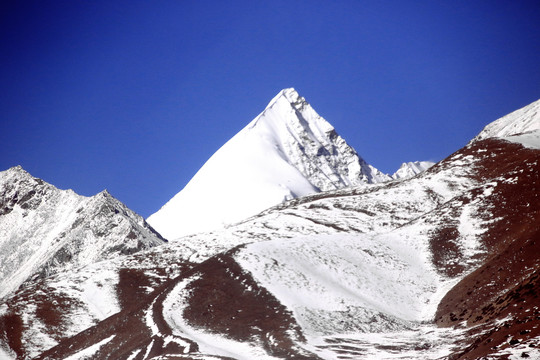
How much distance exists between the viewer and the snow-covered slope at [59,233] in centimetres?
14838

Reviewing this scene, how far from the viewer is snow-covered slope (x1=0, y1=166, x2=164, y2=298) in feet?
487

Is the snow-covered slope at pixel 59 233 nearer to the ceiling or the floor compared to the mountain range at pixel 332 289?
nearer to the ceiling

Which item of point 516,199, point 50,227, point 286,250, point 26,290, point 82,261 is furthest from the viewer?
point 50,227

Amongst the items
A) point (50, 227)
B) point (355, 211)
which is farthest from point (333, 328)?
point (50, 227)

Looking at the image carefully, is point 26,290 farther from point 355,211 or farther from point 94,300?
point 355,211

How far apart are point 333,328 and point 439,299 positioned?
1663 centimetres

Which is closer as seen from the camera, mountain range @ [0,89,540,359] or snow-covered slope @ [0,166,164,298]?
mountain range @ [0,89,540,359]

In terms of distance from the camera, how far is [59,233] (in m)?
170

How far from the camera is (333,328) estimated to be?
2409 inches

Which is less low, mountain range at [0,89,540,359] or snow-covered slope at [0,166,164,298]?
snow-covered slope at [0,166,164,298]

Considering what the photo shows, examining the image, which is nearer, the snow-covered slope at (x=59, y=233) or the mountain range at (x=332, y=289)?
the mountain range at (x=332, y=289)

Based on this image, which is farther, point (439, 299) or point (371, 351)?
point (439, 299)

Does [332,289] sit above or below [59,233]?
below

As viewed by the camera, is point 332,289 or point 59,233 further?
point 59,233
